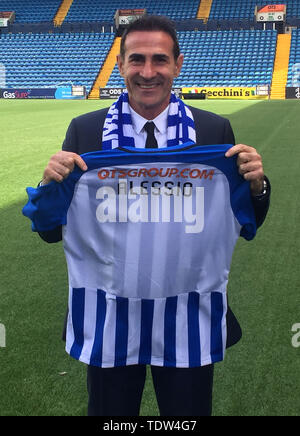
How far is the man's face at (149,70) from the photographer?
1642mm

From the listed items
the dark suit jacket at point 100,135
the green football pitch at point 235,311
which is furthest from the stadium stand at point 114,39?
the dark suit jacket at point 100,135

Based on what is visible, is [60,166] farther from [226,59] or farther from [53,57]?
[53,57]

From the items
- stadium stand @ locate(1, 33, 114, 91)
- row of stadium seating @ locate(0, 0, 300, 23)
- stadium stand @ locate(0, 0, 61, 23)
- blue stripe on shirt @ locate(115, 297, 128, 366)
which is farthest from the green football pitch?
stadium stand @ locate(0, 0, 61, 23)

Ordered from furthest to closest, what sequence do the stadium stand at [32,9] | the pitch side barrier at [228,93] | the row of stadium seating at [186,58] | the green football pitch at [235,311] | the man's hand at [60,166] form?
the stadium stand at [32,9] → the row of stadium seating at [186,58] → the pitch side barrier at [228,93] → the green football pitch at [235,311] → the man's hand at [60,166]

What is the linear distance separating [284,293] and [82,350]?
2.31 meters

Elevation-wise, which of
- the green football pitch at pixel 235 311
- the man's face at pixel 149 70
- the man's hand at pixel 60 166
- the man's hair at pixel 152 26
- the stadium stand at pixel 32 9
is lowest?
the green football pitch at pixel 235 311

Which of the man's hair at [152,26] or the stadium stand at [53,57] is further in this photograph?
the stadium stand at [53,57]

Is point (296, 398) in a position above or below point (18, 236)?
below

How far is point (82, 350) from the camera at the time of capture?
1.70m

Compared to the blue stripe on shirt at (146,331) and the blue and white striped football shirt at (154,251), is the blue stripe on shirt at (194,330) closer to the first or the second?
the blue and white striped football shirt at (154,251)

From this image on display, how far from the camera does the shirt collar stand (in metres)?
1.67

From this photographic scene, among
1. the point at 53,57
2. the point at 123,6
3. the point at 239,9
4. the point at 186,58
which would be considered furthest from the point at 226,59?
the point at 53,57
